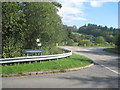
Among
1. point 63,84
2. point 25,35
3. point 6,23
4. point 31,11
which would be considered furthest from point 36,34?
point 63,84

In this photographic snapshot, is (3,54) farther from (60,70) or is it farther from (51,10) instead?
(51,10)

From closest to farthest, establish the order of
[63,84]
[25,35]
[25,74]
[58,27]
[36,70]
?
[63,84], [25,74], [36,70], [25,35], [58,27]

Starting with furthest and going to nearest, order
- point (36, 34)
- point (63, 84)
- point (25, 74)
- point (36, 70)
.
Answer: point (36, 34), point (36, 70), point (25, 74), point (63, 84)

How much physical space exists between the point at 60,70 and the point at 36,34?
5.43 m

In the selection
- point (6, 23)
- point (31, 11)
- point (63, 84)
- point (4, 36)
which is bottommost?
point (63, 84)

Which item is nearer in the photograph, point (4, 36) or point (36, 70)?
point (36, 70)

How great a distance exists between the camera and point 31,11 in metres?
13.0

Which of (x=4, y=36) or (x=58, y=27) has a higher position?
(x=58, y=27)

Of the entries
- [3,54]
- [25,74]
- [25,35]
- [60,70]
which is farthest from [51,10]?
[25,74]

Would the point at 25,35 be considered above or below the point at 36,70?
above

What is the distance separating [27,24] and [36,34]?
1.24 metres

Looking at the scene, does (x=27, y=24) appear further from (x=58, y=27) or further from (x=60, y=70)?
(x=60, y=70)

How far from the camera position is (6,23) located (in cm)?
1129

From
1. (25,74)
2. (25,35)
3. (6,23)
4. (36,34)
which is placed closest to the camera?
(25,74)
